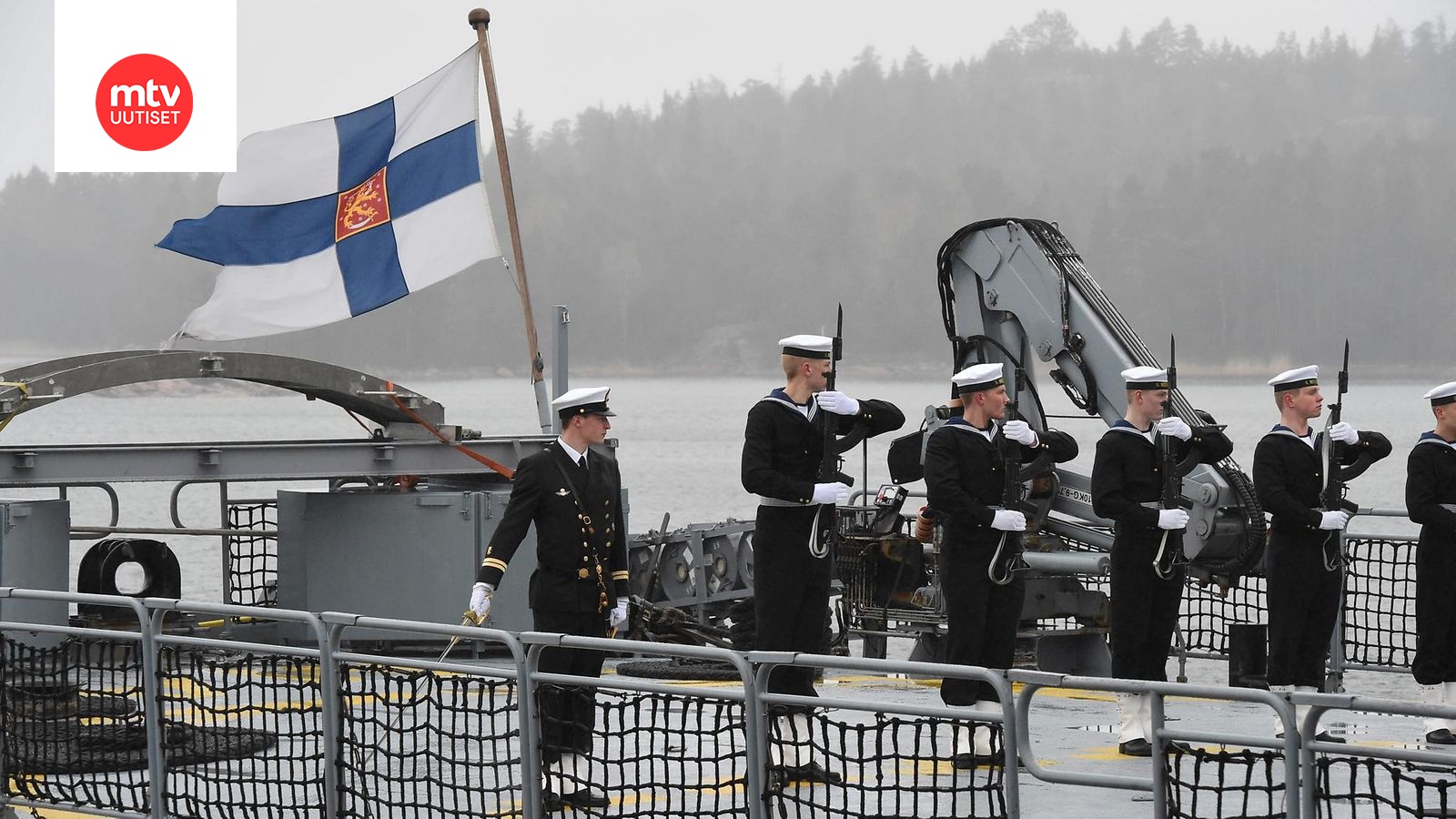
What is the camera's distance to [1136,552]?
8.27m

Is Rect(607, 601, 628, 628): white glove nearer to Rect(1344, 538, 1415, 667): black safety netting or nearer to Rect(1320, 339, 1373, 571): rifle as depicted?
Rect(1320, 339, 1373, 571): rifle

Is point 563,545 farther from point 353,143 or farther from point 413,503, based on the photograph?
point 353,143

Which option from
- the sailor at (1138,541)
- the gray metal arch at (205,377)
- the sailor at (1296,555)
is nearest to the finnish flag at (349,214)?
the gray metal arch at (205,377)

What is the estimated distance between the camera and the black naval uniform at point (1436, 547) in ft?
29.0

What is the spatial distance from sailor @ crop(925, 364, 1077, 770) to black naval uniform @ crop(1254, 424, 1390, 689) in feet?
3.88

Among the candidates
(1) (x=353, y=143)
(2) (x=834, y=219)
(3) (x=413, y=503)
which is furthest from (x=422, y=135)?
(2) (x=834, y=219)

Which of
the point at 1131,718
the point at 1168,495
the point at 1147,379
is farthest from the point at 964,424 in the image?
the point at 1131,718

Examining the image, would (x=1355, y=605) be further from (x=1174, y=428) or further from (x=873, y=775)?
(x=873, y=775)

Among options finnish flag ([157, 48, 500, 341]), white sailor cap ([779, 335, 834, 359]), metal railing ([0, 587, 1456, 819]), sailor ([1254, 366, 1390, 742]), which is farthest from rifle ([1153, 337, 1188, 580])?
finnish flag ([157, 48, 500, 341])

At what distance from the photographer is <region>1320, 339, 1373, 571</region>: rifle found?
8.64 metres

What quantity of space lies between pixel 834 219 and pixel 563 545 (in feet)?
328

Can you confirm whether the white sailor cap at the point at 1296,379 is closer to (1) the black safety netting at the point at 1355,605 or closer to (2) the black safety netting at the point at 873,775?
(1) the black safety netting at the point at 1355,605

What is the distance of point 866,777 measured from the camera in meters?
7.94

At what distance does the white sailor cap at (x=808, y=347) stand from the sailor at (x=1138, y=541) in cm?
130
